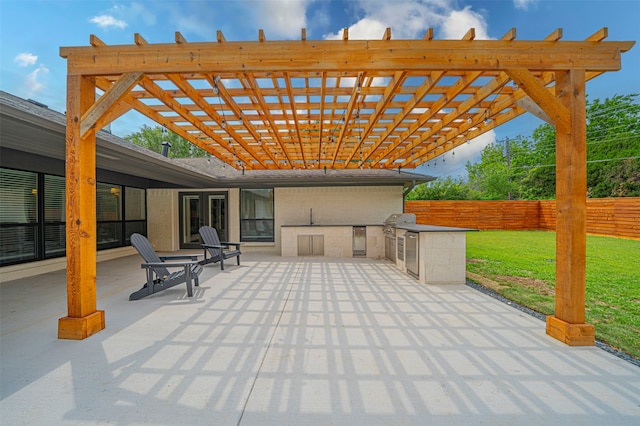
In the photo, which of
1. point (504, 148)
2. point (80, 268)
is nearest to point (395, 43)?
point (80, 268)

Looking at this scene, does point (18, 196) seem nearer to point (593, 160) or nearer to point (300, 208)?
point (300, 208)

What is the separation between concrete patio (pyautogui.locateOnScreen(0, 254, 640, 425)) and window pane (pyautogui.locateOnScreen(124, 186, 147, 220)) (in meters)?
5.30

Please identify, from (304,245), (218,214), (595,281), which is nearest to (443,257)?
(595,281)

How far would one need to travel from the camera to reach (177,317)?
368 centimetres

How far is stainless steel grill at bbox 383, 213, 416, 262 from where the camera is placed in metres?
7.50

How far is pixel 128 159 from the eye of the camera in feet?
19.1

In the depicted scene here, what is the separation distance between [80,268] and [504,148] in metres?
37.9

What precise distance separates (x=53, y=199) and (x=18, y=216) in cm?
85

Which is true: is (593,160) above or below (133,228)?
above

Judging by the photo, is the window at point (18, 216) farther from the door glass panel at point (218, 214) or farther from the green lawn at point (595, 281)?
the green lawn at point (595, 281)

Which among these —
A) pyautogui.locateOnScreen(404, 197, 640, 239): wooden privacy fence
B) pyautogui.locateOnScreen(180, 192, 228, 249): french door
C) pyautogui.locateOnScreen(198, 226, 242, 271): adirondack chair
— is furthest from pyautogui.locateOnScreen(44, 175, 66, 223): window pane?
pyautogui.locateOnScreen(404, 197, 640, 239): wooden privacy fence

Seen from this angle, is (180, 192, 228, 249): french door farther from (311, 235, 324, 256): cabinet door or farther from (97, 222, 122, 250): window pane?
(311, 235, 324, 256): cabinet door

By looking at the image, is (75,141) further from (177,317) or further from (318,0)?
(318,0)

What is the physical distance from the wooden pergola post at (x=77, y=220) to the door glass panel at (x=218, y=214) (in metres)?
7.22
